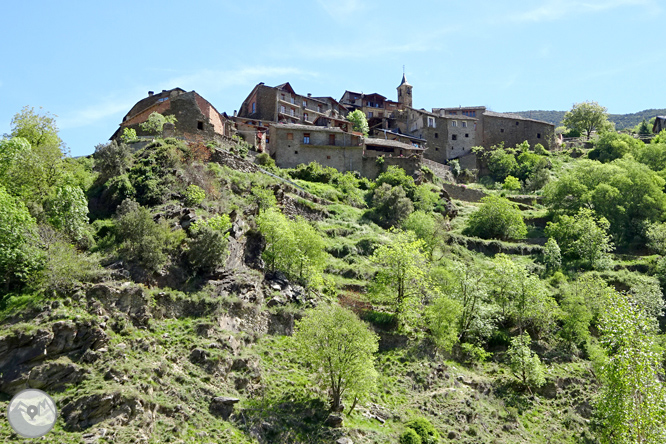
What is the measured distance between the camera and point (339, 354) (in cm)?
3080

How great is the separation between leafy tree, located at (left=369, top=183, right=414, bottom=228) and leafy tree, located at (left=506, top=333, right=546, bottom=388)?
20.8 meters

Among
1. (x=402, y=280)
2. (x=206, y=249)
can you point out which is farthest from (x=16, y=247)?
(x=402, y=280)

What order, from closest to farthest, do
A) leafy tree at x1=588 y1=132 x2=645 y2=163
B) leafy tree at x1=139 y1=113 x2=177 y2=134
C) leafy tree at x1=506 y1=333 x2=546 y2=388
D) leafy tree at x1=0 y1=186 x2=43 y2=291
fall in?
leafy tree at x1=0 y1=186 x2=43 y2=291
leafy tree at x1=506 y1=333 x2=546 y2=388
leafy tree at x1=139 y1=113 x2=177 y2=134
leafy tree at x1=588 y1=132 x2=645 y2=163

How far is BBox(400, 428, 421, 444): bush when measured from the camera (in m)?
30.3

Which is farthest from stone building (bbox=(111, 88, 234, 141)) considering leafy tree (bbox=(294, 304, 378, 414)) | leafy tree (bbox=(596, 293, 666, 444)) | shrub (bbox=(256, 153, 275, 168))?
leafy tree (bbox=(596, 293, 666, 444))

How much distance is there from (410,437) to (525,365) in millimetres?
11688

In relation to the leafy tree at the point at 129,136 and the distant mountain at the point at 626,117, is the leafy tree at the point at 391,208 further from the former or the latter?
the distant mountain at the point at 626,117

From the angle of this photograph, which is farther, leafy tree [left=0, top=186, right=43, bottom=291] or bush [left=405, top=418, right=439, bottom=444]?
bush [left=405, top=418, right=439, bottom=444]

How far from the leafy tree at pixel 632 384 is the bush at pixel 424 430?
856 cm

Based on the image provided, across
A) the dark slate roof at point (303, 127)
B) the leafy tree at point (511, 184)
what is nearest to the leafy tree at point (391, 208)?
the dark slate roof at point (303, 127)

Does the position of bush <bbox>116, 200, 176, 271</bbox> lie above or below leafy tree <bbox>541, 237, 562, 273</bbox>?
above

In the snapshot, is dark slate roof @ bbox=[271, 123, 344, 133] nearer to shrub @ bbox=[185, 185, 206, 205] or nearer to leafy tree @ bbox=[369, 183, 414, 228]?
leafy tree @ bbox=[369, 183, 414, 228]

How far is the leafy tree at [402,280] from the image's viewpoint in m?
40.7

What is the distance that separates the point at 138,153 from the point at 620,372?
116 feet
